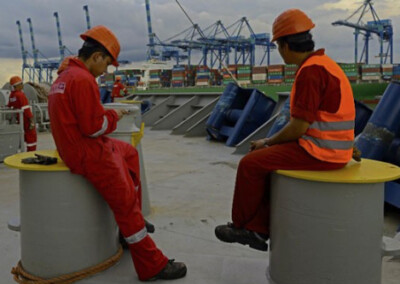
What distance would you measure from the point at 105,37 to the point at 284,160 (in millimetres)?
1310

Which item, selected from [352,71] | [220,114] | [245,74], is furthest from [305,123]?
[245,74]

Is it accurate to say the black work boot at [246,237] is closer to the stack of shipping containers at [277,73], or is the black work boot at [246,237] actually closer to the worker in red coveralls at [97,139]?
the worker in red coveralls at [97,139]

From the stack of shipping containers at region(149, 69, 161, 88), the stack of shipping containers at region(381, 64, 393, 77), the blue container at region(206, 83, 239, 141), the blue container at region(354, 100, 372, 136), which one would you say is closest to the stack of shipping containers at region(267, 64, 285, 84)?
the stack of shipping containers at region(381, 64, 393, 77)

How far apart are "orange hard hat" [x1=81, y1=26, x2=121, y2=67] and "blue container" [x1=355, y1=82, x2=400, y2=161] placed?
294cm

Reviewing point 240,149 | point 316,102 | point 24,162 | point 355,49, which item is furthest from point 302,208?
point 355,49

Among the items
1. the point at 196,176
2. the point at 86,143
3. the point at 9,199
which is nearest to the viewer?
the point at 86,143

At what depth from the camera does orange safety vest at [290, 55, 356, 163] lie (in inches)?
89.7

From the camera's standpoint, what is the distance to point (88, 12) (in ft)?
248

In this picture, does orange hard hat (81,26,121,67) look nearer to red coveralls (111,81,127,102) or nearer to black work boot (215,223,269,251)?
black work boot (215,223,269,251)

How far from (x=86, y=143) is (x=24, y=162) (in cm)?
47

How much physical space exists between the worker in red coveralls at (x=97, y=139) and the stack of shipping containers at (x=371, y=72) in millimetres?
42141

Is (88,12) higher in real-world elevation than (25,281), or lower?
higher

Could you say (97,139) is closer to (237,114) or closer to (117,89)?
(237,114)

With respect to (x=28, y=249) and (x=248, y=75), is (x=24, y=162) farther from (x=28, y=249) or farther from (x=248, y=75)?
(x=248, y=75)
